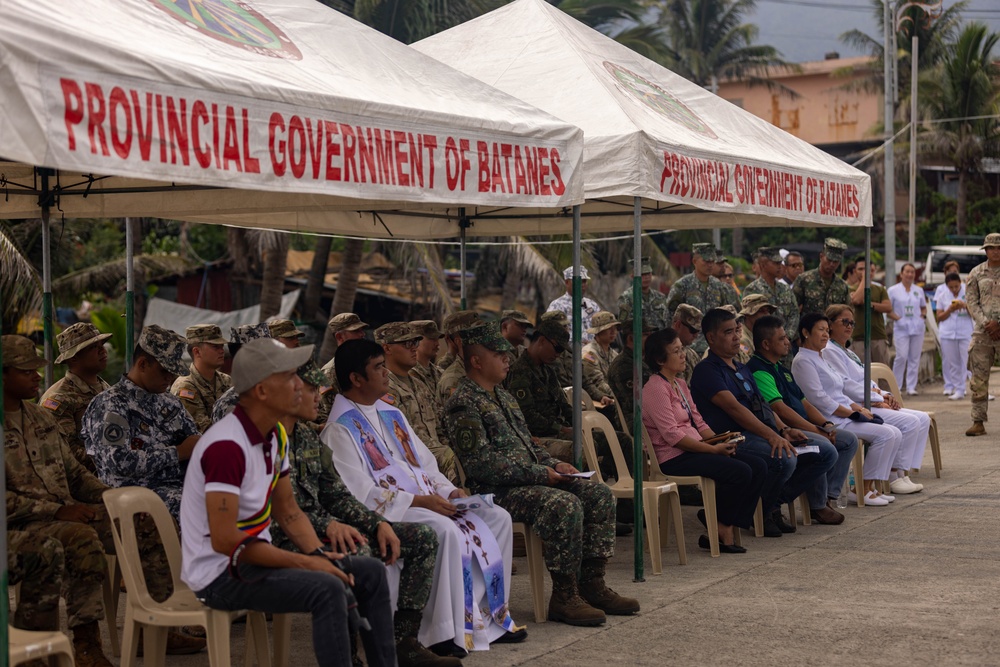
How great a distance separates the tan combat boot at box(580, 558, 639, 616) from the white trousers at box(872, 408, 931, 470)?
4512mm

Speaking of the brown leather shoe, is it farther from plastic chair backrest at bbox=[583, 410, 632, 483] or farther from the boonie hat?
the boonie hat

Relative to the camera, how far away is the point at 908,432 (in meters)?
10.1

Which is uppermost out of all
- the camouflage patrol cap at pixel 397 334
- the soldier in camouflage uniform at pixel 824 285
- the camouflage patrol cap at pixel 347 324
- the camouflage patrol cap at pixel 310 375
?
the soldier in camouflage uniform at pixel 824 285

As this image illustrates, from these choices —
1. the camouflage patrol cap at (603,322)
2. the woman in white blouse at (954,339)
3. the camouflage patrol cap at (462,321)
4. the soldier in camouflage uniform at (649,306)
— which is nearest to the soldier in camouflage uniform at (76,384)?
the camouflage patrol cap at (462,321)

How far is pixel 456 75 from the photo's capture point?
6434 millimetres

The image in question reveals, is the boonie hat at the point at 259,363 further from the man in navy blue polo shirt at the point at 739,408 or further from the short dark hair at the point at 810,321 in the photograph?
the short dark hair at the point at 810,321

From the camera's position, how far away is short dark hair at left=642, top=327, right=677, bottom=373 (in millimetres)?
7805

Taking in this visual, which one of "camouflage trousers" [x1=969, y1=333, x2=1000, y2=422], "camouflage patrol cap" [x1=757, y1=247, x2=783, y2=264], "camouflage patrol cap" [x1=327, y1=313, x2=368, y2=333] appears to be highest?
"camouflage patrol cap" [x1=757, y1=247, x2=783, y2=264]

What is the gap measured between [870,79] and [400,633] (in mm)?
56224

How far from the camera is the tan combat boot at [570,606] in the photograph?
6.09 meters

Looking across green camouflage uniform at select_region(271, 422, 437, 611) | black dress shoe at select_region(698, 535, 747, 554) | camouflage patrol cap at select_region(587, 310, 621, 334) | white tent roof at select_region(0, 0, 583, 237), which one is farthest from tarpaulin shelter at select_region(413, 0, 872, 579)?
green camouflage uniform at select_region(271, 422, 437, 611)

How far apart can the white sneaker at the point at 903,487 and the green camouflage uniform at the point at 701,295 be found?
208 cm

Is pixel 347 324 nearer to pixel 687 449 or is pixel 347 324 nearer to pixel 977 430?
pixel 687 449

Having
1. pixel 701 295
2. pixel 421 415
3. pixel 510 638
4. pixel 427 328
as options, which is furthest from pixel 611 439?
pixel 701 295
